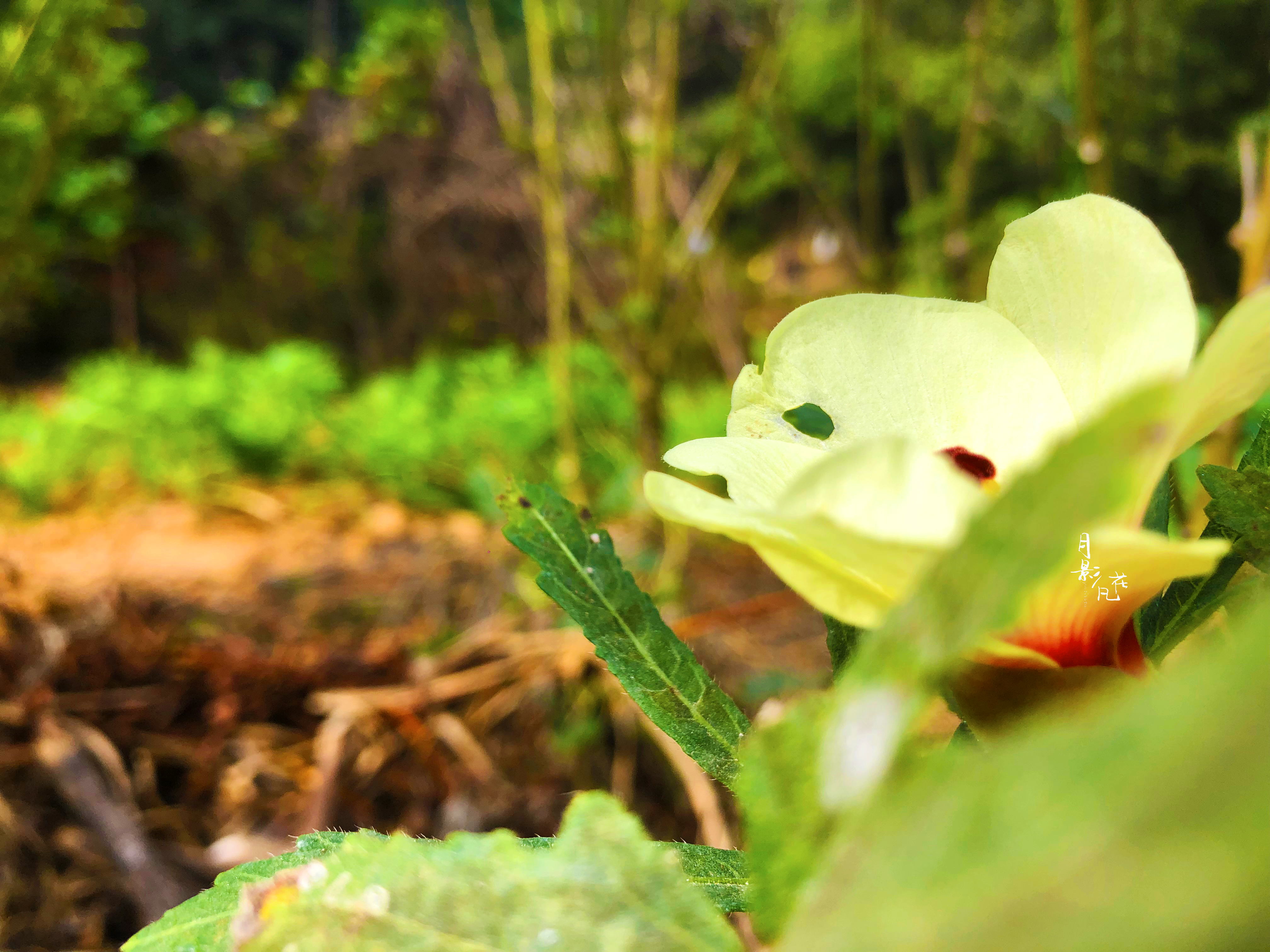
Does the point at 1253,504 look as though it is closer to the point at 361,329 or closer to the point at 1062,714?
the point at 1062,714

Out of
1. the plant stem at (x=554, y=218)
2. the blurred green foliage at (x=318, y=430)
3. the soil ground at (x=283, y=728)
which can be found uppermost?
the plant stem at (x=554, y=218)

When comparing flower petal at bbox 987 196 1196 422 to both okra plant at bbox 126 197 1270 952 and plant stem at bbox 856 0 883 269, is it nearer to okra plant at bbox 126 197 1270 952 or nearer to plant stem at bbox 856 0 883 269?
okra plant at bbox 126 197 1270 952

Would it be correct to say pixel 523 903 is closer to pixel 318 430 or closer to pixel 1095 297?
pixel 1095 297

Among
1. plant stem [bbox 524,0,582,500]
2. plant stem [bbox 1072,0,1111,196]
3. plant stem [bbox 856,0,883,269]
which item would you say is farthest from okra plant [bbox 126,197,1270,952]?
plant stem [bbox 524,0,582,500]

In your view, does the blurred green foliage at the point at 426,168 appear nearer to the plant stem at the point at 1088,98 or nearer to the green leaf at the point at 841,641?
the plant stem at the point at 1088,98

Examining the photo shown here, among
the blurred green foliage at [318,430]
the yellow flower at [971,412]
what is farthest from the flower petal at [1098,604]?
the blurred green foliage at [318,430]
